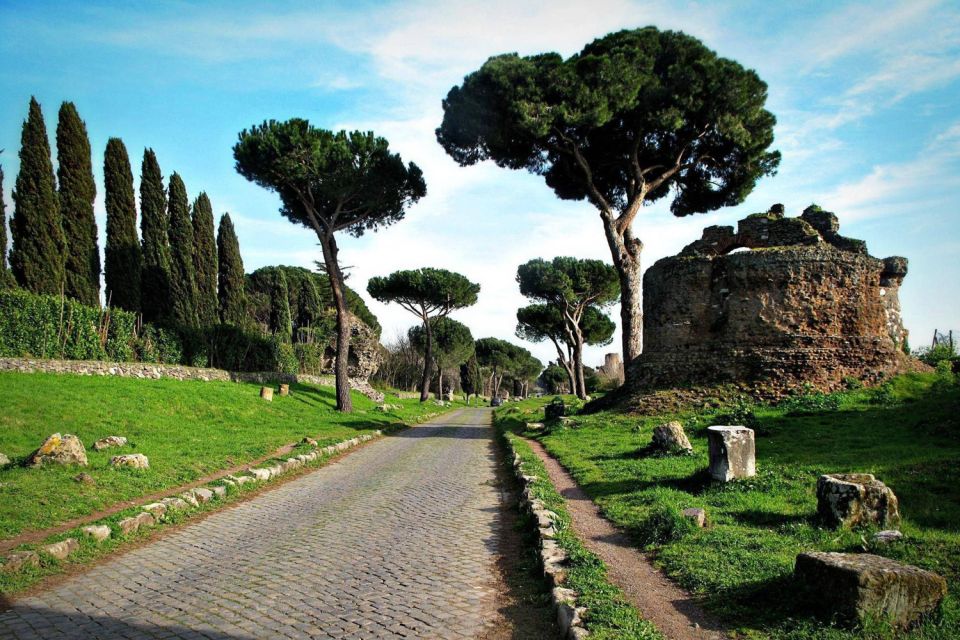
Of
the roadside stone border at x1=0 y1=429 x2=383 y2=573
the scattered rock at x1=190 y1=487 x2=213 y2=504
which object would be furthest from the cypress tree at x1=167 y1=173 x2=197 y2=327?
the scattered rock at x1=190 y1=487 x2=213 y2=504

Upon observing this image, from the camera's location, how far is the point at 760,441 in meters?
11.9

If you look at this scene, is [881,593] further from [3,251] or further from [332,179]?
[3,251]

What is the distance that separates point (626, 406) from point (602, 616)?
1505 centimetres

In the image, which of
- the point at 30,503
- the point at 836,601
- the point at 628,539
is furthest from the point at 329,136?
the point at 836,601

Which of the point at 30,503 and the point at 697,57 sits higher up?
the point at 697,57

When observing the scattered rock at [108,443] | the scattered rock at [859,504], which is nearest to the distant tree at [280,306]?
the scattered rock at [108,443]

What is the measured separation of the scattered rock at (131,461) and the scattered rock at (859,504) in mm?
10272

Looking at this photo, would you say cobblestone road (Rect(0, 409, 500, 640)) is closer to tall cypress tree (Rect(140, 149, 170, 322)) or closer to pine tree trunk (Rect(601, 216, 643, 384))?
pine tree trunk (Rect(601, 216, 643, 384))

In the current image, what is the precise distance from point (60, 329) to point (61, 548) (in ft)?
53.3

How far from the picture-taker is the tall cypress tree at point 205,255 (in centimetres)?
3484

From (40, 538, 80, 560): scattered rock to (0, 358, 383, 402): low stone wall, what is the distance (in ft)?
45.5

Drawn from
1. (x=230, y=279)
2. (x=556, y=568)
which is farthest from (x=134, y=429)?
(x=230, y=279)

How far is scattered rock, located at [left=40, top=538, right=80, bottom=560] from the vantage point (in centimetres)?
612

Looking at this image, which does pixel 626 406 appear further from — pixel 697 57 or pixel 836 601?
pixel 836 601
